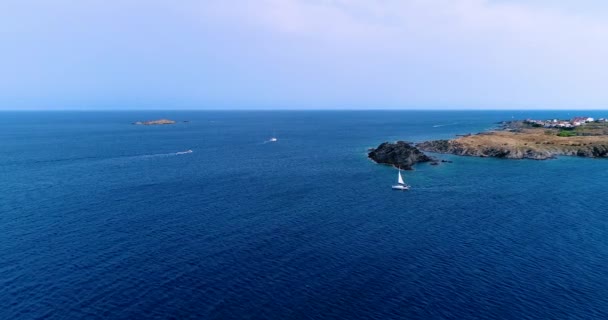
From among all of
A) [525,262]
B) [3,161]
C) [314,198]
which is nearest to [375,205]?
[314,198]

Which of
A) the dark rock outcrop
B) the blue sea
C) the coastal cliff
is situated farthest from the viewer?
the coastal cliff

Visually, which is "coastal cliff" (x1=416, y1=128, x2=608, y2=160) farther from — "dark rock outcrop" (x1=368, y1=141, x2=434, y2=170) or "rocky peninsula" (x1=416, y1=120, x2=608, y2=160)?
"dark rock outcrop" (x1=368, y1=141, x2=434, y2=170)

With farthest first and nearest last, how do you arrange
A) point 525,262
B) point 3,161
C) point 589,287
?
1. point 3,161
2. point 525,262
3. point 589,287

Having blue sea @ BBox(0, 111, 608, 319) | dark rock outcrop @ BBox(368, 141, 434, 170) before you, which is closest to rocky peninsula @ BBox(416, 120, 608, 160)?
dark rock outcrop @ BBox(368, 141, 434, 170)

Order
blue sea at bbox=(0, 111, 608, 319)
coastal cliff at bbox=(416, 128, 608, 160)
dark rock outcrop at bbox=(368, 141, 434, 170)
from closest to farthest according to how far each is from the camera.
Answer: blue sea at bbox=(0, 111, 608, 319) < dark rock outcrop at bbox=(368, 141, 434, 170) < coastal cliff at bbox=(416, 128, 608, 160)

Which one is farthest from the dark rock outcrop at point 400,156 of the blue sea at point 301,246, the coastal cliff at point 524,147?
the coastal cliff at point 524,147

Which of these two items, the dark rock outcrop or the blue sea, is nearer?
the blue sea

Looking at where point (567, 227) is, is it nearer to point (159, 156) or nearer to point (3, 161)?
point (159, 156)
